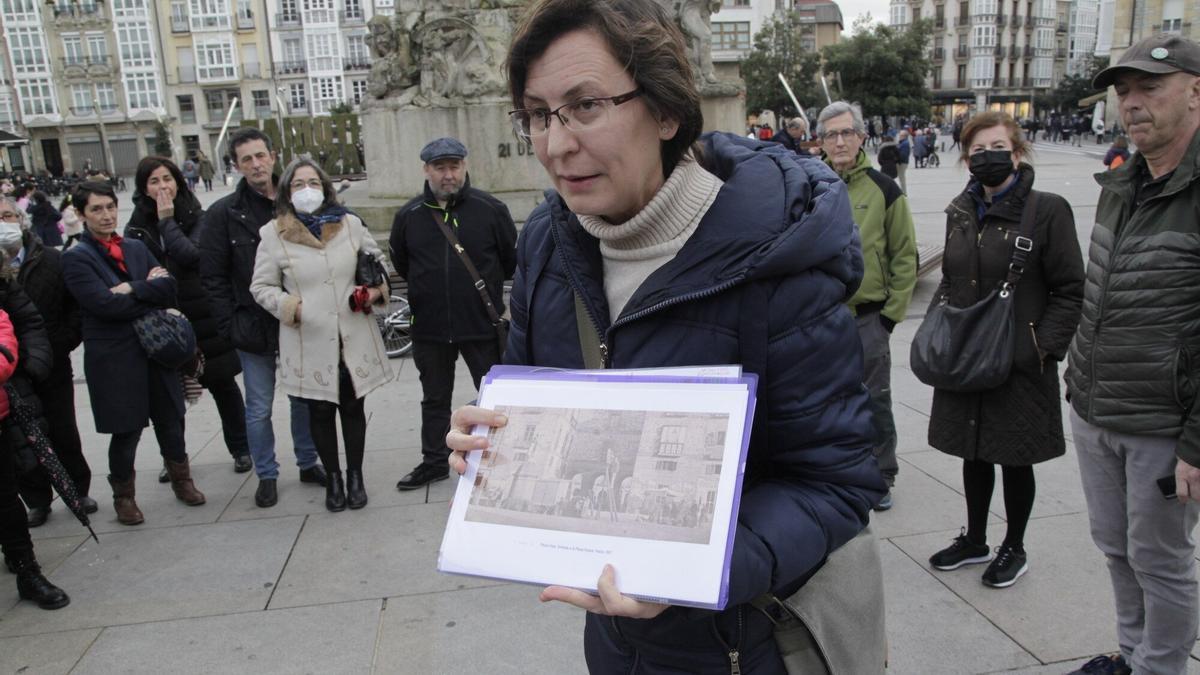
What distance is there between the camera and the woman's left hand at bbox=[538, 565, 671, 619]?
1.26m

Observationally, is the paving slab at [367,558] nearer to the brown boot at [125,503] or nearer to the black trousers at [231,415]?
the brown boot at [125,503]

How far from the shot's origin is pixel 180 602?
13.6 ft

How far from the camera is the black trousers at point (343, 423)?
205 inches

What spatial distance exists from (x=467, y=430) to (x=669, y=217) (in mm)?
539

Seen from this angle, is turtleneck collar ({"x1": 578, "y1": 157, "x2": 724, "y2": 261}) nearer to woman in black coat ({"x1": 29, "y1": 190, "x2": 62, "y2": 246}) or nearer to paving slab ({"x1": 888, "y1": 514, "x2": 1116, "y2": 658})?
paving slab ({"x1": 888, "y1": 514, "x2": 1116, "y2": 658})

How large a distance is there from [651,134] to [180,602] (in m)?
3.75

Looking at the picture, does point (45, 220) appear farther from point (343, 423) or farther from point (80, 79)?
point (80, 79)

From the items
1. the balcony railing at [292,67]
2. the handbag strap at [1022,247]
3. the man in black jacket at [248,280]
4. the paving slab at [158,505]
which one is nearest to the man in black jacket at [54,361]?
the paving slab at [158,505]

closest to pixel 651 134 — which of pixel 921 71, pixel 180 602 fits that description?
pixel 180 602

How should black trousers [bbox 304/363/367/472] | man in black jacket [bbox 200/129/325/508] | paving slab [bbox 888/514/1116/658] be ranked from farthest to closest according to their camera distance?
man in black jacket [bbox 200/129/325/508] → black trousers [bbox 304/363/367/472] → paving slab [bbox 888/514/1116/658]

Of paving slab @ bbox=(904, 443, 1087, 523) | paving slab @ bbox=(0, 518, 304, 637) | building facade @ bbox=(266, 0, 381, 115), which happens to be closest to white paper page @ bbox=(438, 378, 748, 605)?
paving slab @ bbox=(0, 518, 304, 637)

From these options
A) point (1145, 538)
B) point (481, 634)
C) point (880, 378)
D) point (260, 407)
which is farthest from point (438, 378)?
point (1145, 538)

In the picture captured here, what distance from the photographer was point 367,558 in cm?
455

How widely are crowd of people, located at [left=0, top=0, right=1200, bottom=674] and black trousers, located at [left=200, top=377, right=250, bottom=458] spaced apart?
22 millimetres
